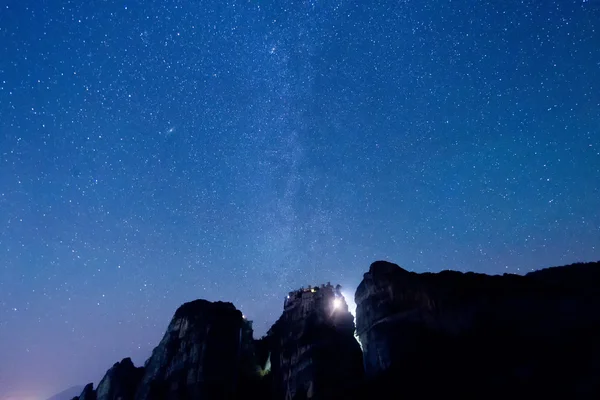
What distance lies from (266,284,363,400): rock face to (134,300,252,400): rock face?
729 cm

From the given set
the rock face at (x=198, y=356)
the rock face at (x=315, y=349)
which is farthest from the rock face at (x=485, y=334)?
the rock face at (x=198, y=356)

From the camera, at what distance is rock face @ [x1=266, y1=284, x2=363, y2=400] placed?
44.4m

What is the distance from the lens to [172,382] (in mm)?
49062

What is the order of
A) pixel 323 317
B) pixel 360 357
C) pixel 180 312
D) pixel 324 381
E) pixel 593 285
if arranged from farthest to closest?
1. pixel 180 312
2. pixel 323 317
3. pixel 360 357
4. pixel 324 381
5. pixel 593 285

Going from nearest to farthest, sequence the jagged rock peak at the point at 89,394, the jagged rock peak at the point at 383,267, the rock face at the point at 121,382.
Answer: the jagged rock peak at the point at 383,267 < the rock face at the point at 121,382 < the jagged rock peak at the point at 89,394

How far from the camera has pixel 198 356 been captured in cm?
5025

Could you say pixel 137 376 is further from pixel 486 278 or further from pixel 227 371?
pixel 486 278

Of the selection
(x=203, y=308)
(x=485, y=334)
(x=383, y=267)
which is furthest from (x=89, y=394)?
(x=485, y=334)

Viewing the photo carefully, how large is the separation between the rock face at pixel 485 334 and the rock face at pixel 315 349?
21.1ft

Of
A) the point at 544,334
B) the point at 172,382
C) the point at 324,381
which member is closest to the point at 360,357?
the point at 324,381

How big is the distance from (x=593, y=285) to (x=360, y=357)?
30.0 metres

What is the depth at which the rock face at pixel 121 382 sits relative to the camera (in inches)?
2106

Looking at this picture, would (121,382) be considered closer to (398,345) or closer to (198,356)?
(198,356)

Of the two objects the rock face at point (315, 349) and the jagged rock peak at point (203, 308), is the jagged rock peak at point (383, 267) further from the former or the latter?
the jagged rock peak at point (203, 308)
